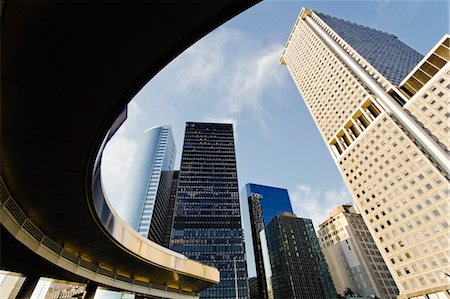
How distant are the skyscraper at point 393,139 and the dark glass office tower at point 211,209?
146ft

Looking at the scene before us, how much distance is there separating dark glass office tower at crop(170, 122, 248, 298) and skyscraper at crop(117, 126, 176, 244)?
17.8 meters

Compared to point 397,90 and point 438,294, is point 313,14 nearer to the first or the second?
point 397,90

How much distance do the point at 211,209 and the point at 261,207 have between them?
197 ft

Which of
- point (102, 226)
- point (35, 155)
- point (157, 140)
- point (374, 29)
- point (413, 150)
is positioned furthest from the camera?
point (157, 140)

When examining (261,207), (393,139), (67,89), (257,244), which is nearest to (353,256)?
(257,244)

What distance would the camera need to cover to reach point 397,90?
210 ft

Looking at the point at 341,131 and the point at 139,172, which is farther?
the point at 139,172

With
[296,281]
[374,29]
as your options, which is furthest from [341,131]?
[374,29]

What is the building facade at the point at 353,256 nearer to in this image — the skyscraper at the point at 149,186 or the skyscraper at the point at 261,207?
the skyscraper at the point at 261,207

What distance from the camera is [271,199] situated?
147875 millimetres

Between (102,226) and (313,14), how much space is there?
444ft

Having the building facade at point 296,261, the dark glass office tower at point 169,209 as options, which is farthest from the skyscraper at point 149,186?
the building facade at point 296,261

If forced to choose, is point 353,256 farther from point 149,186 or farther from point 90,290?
point 90,290

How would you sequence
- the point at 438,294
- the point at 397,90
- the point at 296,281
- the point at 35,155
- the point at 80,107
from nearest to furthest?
the point at 80,107, the point at 35,155, the point at 438,294, the point at 397,90, the point at 296,281
